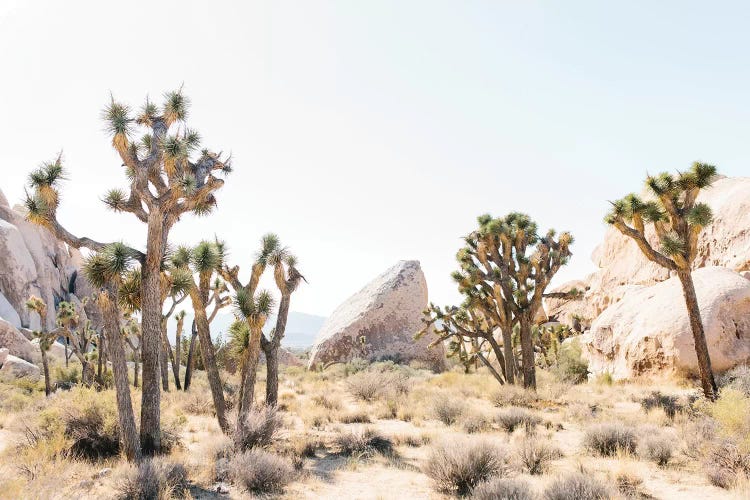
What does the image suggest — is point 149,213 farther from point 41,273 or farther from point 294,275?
point 41,273

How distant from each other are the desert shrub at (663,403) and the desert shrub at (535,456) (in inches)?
200

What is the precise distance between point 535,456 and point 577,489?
2.11 metres

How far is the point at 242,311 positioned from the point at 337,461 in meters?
3.93

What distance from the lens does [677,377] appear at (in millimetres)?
15898

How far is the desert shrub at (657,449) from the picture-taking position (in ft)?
25.4

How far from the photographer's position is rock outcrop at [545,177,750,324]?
2103cm

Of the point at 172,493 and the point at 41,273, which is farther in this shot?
the point at 41,273

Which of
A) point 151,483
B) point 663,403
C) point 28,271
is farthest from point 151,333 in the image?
point 28,271

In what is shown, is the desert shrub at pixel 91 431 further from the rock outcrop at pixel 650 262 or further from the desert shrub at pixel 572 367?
the rock outcrop at pixel 650 262

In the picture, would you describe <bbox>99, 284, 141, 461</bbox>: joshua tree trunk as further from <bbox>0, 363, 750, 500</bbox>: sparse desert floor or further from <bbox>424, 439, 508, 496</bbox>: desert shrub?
<bbox>424, 439, 508, 496</bbox>: desert shrub

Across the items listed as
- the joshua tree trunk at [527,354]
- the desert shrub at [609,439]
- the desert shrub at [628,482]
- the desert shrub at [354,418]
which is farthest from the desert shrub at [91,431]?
the joshua tree trunk at [527,354]

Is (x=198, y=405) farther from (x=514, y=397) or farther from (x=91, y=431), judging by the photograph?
(x=514, y=397)

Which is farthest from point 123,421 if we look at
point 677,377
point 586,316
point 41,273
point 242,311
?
point 41,273

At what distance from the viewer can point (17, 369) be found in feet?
81.6
